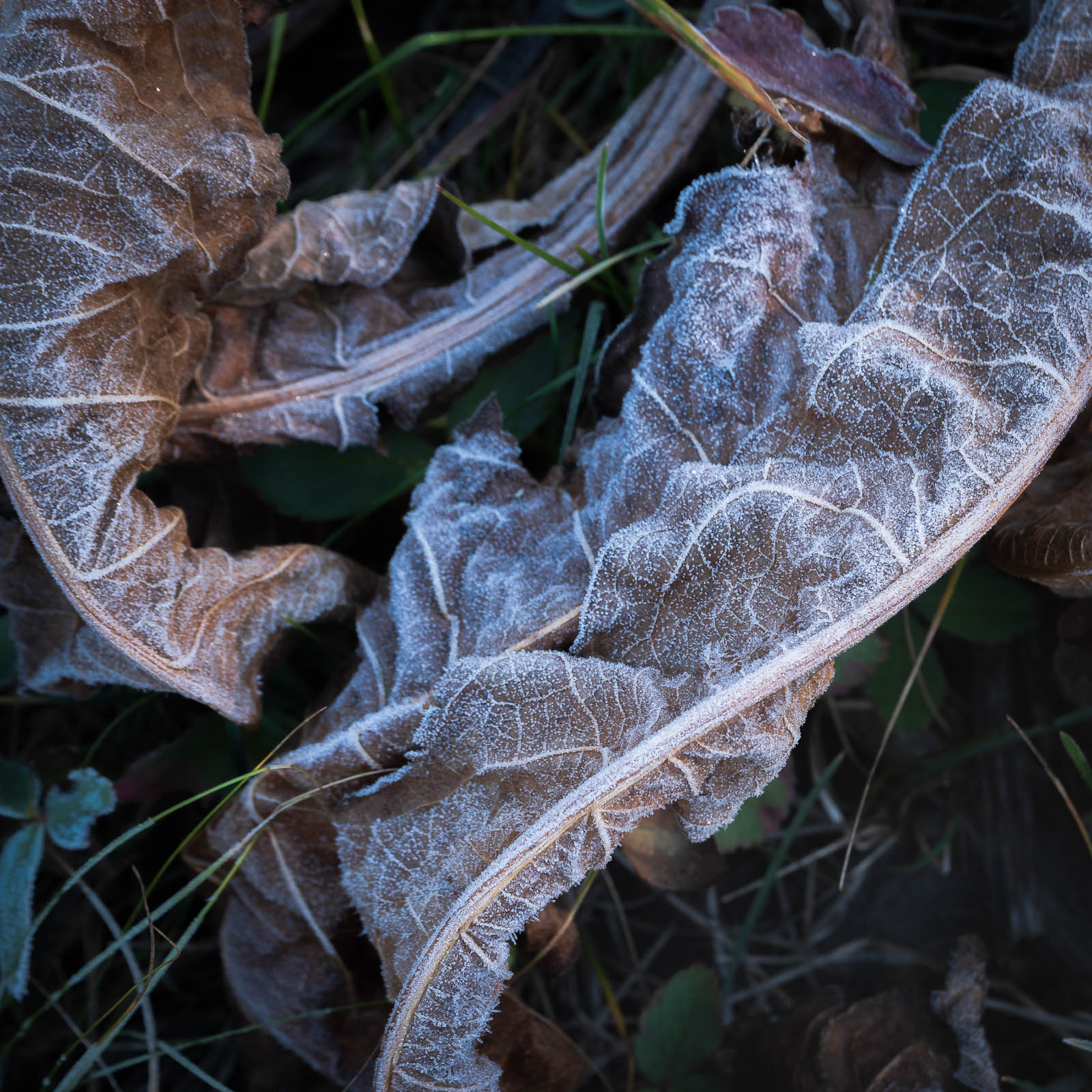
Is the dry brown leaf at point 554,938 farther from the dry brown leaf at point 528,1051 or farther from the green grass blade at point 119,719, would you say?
the green grass blade at point 119,719

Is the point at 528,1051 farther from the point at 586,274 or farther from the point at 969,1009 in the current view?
the point at 586,274

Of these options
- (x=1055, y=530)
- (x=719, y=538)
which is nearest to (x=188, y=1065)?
(x=719, y=538)

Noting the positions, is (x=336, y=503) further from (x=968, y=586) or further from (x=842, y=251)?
(x=968, y=586)

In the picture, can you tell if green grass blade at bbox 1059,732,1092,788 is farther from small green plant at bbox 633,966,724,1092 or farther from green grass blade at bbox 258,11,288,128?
green grass blade at bbox 258,11,288,128

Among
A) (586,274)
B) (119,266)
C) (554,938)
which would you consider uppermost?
(586,274)

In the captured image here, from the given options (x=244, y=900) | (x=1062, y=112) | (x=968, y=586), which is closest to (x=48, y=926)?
(x=244, y=900)

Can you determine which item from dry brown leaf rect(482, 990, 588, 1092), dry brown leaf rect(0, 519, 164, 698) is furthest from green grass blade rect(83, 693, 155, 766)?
dry brown leaf rect(482, 990, 588, 1092)
